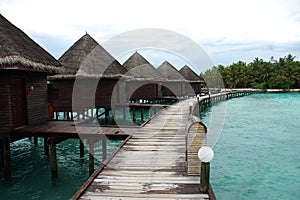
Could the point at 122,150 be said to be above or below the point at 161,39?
below

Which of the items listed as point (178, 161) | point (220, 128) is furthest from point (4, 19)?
point (220, 128)

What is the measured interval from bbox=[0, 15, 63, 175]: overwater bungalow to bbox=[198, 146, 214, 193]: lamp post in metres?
6.09

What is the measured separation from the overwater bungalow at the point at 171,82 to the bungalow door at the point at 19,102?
19.4m

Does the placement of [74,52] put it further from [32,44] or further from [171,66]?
[171,66]

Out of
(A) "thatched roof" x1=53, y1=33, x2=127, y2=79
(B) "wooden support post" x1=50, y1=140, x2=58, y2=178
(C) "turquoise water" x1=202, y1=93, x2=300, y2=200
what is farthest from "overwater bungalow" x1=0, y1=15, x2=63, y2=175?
(C) "turquoise water" x1=202, y1=93, x2=300, y2=200

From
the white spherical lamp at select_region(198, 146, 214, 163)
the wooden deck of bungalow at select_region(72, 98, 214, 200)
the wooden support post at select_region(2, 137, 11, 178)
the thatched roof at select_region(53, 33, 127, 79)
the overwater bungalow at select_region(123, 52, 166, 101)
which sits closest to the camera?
the white spherical lamp at select_region(198, 146, 214, 163)

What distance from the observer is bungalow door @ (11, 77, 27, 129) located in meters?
8.35

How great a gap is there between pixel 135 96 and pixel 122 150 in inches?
641

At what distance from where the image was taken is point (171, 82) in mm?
27812

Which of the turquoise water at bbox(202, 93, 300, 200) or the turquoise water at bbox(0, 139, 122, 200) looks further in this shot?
the turquoise water at bbox(202, 93, 300, 200)

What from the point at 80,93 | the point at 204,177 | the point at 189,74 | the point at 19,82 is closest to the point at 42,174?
the point at 19,82

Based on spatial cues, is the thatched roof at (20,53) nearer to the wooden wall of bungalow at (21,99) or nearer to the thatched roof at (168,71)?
the wooden wall of bungalow at (21,99)

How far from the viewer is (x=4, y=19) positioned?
9.53 meters

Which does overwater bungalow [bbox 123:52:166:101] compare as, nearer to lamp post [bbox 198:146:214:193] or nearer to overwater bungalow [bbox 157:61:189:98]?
overwater bungalow [bbox 157:61:189:98]
